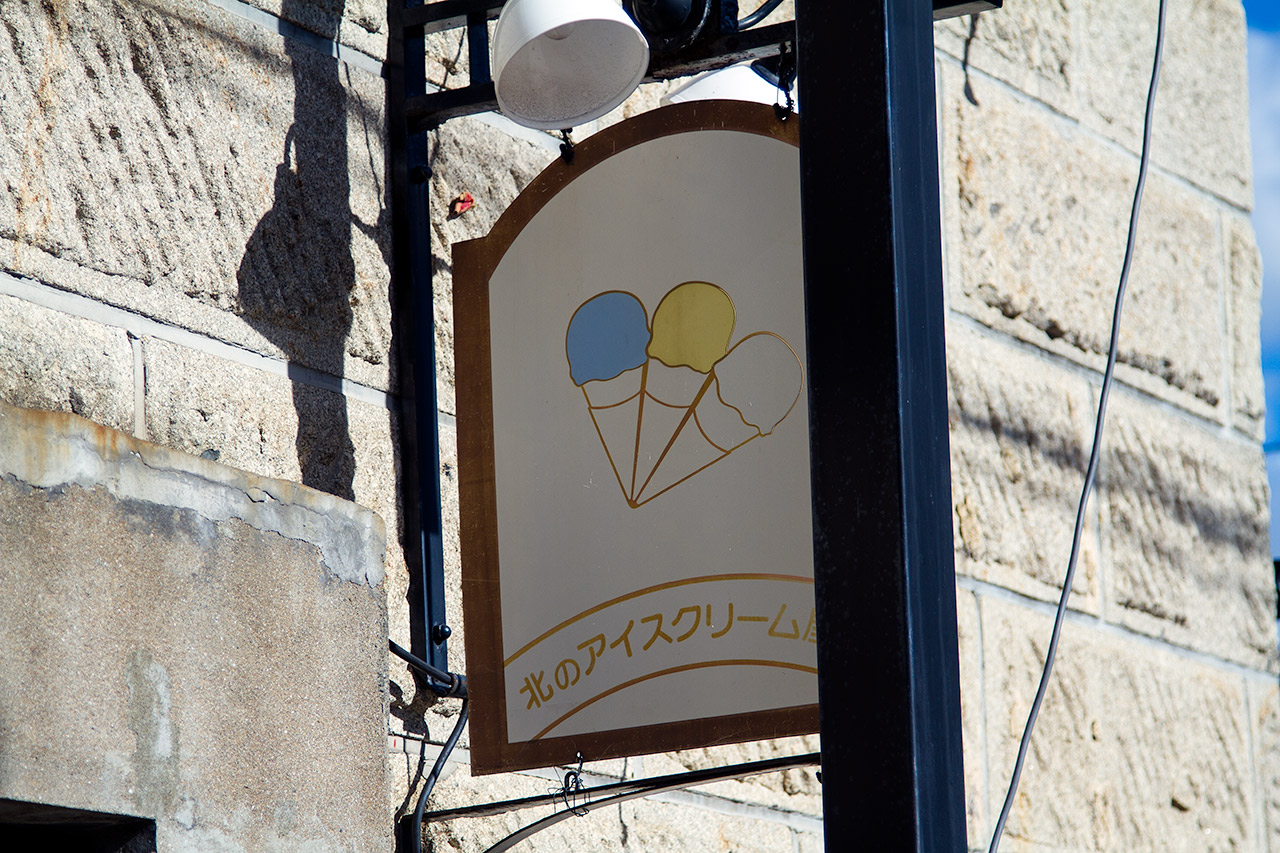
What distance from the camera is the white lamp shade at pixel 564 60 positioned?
2193 mm

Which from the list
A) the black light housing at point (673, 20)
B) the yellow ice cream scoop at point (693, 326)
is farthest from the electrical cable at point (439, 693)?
the black light housing at point (673, 20)

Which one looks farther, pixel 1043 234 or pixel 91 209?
pixel 1043 234

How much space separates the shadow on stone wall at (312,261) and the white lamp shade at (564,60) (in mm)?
351

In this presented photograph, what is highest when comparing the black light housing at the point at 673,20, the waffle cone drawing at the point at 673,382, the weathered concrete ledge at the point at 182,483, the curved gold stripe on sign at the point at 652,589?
the black light housing at the point at 673,20

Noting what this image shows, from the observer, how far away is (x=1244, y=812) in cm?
397

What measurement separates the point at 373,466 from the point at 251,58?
24.3 inches

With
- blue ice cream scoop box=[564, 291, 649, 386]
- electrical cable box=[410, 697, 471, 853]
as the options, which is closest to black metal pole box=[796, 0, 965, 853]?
blue ice cream scoop box=[564, 291, 649, 386]

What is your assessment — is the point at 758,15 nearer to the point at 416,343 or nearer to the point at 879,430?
the point at 416,343

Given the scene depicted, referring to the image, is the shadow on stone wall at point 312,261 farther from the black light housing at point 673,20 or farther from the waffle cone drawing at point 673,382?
the black light housing at point 673,20

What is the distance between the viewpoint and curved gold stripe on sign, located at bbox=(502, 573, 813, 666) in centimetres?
209

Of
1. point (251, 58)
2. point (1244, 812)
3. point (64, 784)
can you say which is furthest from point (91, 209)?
point (1244, 812)

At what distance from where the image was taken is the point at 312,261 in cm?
250

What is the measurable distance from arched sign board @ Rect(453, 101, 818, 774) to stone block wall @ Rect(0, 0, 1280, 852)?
0.79ft

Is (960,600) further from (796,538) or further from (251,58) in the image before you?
(251,58)
